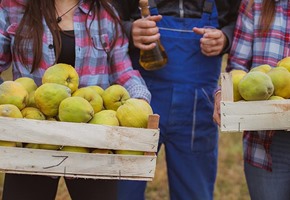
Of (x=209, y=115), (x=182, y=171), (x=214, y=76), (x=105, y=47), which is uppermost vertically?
(x=105, y=47)

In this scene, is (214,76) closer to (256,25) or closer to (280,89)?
(256,25)

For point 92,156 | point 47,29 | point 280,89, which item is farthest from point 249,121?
point 47,29

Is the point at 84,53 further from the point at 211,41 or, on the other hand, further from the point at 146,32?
the point at 211,41

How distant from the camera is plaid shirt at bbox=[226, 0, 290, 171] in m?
2.81

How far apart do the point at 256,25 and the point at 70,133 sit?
4.01 ft

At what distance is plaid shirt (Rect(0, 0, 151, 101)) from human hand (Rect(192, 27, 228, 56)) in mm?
429

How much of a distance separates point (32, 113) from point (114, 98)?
36 cm

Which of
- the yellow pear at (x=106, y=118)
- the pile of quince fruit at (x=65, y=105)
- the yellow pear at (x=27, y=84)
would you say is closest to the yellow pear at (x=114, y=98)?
the pile of quince fruit at (x=65, y=105)

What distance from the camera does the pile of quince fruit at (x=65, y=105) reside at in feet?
7.38

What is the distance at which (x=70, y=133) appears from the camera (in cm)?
218

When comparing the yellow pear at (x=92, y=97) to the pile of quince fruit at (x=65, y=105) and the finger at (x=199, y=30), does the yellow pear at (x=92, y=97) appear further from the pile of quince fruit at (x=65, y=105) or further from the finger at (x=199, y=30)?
the finger at (x=199, y=30)

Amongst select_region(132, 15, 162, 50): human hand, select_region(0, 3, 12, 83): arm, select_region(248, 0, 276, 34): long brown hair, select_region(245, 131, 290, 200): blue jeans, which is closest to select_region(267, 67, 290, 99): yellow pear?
select_region(245, 131, 290, 200): blue jeans

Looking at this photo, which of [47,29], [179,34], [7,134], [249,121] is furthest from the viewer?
[179,34]

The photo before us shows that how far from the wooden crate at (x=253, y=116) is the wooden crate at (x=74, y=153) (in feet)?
1.01
